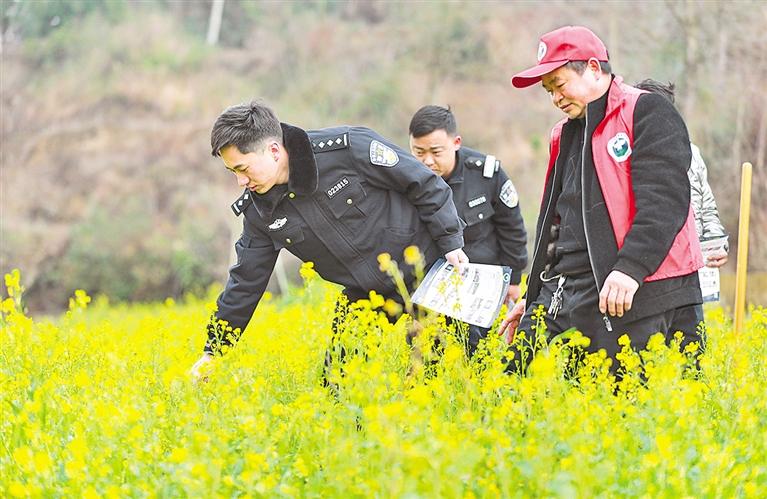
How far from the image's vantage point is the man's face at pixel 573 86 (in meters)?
4.14

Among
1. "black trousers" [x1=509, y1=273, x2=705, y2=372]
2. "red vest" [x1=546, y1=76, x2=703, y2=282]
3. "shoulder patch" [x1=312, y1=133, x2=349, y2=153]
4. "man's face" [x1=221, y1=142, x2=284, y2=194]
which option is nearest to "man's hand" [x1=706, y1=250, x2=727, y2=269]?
"black trousers" [x1=509, y1=273, x2=705, y2=372]

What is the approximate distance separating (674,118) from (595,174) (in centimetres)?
36

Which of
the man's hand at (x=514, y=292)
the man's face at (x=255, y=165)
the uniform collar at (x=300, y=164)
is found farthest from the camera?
the man's hand at (x=514, y=292)

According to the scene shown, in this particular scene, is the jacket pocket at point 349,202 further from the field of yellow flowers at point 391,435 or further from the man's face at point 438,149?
the man's face at point 438,149

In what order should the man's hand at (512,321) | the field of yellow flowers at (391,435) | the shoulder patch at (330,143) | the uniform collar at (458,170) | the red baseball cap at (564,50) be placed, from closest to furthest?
the field of yellow flowers at (391,435) → the red baseball cap at (564,50) → the shoulder patch at (330,143) → the man's hand at (512,321) → the uniform collar at (458,170)

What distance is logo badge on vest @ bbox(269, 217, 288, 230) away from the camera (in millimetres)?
4637

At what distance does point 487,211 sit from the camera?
571 cm

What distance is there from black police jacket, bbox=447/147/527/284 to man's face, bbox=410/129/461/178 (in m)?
0.08

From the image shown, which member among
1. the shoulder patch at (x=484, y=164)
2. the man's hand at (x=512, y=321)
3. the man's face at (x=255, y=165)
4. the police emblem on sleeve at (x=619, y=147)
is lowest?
the man's hand at (x=512, y=321)

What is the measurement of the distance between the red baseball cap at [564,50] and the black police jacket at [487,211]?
5.23 ft

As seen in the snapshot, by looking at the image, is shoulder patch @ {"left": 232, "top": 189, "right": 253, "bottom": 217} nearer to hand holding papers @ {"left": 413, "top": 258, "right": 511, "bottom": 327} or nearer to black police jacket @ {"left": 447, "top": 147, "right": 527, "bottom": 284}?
hand holding papers @ {"left": 413, "top": 258, "right": 511, "bottom": 327}

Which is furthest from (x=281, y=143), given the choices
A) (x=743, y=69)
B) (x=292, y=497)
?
(x=743, y=69)

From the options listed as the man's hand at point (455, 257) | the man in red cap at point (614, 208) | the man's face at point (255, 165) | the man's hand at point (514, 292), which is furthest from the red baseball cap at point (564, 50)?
the man's hand at point (514, 292)

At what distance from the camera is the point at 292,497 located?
274 centimetres
